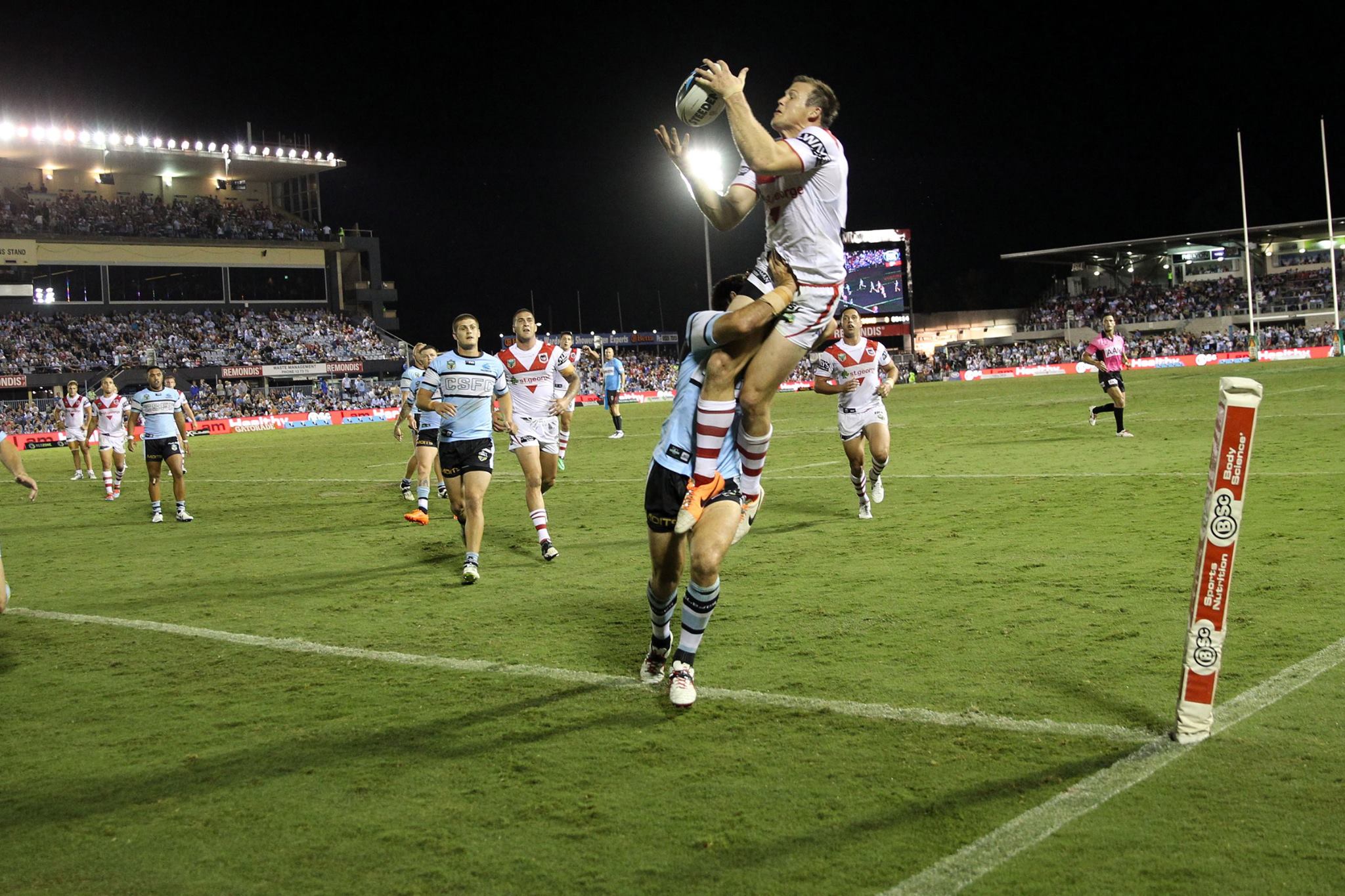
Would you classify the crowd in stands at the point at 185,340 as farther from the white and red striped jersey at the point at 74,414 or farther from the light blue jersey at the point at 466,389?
the light blue jersey at the point at 466,389

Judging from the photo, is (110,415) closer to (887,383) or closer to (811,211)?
(887,383)

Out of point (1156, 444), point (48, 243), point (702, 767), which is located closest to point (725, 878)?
point (702, 767)

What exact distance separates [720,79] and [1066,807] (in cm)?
363

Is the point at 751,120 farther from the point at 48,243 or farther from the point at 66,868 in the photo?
the point at 48,243

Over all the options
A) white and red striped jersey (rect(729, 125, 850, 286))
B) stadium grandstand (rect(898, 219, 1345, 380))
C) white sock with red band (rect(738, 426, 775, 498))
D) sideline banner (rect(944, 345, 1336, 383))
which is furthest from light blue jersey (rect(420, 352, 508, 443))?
stadium grandstand (rect(898, 219, 1345, 380))

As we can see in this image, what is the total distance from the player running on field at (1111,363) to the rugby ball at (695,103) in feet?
55.2

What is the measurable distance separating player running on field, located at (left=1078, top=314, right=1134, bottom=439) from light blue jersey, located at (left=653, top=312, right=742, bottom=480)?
54.5ft

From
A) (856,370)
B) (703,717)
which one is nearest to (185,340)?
(856,370)

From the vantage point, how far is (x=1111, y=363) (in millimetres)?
21438

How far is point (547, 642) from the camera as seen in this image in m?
7.29

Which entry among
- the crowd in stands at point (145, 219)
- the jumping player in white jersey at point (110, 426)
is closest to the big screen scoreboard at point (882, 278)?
the crowd in stands at point (145, 219)

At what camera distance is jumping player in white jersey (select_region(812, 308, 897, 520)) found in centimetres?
1273

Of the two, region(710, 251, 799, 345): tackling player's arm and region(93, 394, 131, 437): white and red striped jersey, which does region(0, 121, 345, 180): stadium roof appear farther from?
region(710, 251, 799, 345): tackling player's arm

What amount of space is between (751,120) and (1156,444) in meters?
15.5
